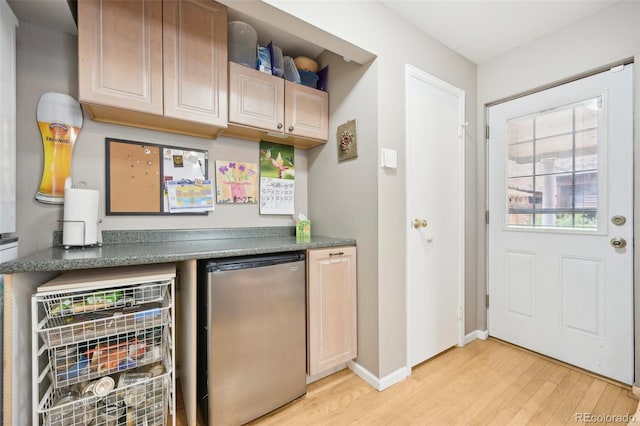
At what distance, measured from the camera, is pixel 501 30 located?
1981mm

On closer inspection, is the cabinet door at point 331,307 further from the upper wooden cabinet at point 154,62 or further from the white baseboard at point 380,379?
the upper wooden cabinet at point 154,62

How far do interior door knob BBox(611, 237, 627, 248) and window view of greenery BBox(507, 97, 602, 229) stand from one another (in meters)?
0.13

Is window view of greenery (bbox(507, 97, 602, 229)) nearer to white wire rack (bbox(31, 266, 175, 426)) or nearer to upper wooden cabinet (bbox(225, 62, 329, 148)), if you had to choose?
upper wooden cabinet (bbox(225, 62, 329, 148))

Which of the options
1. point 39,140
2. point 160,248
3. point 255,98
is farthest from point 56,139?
point 255,98

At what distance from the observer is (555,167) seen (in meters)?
2.01

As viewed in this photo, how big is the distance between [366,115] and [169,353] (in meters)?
1.78

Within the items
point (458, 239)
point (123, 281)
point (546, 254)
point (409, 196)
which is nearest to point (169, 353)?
point (123, 281)

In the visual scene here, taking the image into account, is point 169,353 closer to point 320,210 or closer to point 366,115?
point 320,210

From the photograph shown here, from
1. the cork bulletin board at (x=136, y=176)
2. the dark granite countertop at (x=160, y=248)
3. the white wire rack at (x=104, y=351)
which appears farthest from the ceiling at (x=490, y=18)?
the white wire rack at (x=104, y=351)

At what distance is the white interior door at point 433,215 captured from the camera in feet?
6.25

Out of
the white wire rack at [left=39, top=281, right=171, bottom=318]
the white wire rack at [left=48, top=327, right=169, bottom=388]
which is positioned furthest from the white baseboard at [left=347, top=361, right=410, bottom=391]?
the white wire rack at [left=39, top=281, right=171, bottom=318]

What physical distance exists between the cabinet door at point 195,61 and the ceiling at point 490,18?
1.11m

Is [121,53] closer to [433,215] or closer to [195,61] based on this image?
[195,61]

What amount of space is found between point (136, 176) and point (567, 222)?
3.03 meters
